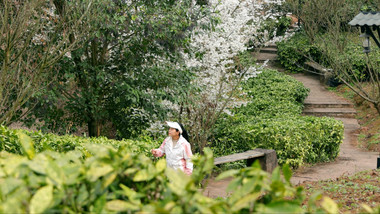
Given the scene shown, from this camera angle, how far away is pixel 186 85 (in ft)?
31.9

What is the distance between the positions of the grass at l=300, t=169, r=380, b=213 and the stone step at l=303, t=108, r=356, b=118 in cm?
937

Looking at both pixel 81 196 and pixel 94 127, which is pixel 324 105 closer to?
pixel 94 127

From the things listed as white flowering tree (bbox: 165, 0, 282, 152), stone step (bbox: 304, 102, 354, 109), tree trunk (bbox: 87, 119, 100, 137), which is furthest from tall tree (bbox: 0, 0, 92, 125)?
A: stone step (bbox: 304, 102, 354, 109)

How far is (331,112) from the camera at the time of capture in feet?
56.2

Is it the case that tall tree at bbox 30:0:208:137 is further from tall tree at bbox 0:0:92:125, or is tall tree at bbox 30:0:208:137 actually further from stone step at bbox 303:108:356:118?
stone step at bbox 303:108:356:118

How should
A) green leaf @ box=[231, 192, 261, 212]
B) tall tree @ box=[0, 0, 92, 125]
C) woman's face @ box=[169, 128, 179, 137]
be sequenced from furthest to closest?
tall tree @ box=[0, 0, 92, 125] < woman's face @ box=[169, 128, 179, 137] < green leaf @ box=[231, 192, 261, 212]

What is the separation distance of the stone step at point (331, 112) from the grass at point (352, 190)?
9374 mm

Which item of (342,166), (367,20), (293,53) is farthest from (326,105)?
(367,20)

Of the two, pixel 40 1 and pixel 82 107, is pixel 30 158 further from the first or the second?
pixel 82 107

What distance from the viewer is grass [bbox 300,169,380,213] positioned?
5664 mm

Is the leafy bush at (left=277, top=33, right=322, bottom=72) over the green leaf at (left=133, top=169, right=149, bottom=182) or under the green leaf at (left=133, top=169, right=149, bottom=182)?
over

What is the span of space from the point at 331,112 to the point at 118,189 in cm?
1603

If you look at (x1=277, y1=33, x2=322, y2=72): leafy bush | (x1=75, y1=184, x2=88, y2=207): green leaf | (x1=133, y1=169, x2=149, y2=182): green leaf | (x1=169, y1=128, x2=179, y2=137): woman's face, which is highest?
(x1=277, y1=33, x2=322, y2=72): leafy bush

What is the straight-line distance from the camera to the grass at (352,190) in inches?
223
